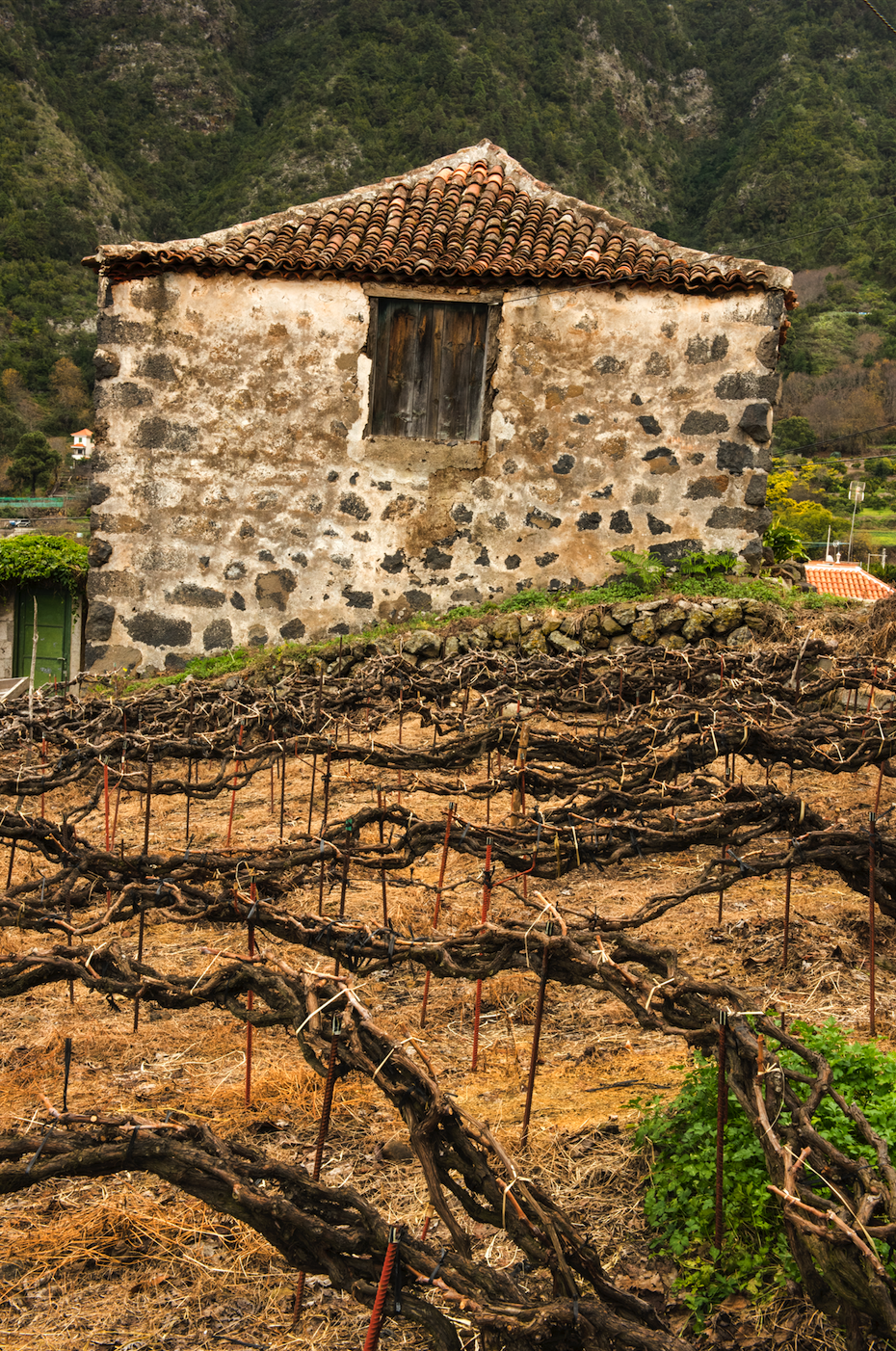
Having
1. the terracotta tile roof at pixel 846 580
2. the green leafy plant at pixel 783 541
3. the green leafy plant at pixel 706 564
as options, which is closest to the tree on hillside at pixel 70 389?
the terracotta tile roof at pixel 846 580

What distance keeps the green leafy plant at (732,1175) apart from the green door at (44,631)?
1552 centimetres

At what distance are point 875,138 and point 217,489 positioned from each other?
143 ft

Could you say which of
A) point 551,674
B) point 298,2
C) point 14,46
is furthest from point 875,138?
point 551,674

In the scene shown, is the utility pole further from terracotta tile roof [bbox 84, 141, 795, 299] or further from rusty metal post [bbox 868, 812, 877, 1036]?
rusty metal post [bbox 868, 812, 877, 1036]

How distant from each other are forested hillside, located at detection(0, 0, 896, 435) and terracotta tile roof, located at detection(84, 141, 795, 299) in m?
25.0

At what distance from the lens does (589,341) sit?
37.1 feet

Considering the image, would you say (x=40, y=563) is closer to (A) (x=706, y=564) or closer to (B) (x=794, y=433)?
(A) (x=706, y=564)

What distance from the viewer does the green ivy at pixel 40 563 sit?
16703 millimetres

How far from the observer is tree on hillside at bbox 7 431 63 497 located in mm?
35594

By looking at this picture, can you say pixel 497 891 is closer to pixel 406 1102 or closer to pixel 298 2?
pixel 406 1102

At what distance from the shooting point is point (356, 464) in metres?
11.4

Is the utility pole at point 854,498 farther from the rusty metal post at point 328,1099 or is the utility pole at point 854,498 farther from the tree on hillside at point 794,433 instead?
the rusty metal post at point 328,1099

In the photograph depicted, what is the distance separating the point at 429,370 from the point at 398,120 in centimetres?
3386

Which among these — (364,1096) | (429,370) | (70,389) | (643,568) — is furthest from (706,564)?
(70,389)
